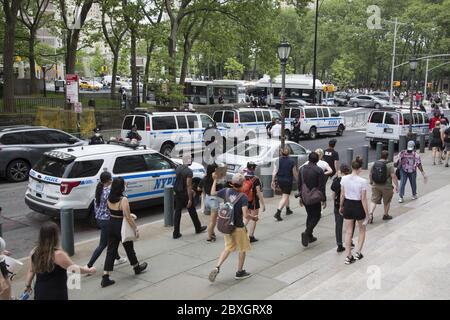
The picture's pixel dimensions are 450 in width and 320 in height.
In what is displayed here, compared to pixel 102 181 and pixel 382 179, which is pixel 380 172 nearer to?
pixel 382 179

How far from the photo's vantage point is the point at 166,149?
2000 centimetres

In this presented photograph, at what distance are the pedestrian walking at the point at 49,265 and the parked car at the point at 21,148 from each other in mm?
11491

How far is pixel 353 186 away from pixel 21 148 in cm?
1152

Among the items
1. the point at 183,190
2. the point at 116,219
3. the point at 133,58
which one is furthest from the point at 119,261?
the point at 133,58

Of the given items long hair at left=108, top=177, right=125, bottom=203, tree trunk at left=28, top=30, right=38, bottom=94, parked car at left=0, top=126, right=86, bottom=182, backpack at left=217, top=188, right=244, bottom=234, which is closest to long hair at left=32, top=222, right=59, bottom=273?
long hair at left=108, top=177, right=125, bottom=203

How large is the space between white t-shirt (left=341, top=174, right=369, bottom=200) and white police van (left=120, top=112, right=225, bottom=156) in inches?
477

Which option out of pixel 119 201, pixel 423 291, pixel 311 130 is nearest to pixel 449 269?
pixel 423 291

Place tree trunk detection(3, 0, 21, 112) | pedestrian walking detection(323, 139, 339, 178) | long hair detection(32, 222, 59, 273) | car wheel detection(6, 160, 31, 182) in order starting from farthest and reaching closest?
1. tree trunk detection(3, 0, 21, 112)
2. car wheel detection(6, 160, 31, 182)
3. pedestrian walking detection(323, 139, 339, 178)
4. long hair detection(32, 222, 59, 273)

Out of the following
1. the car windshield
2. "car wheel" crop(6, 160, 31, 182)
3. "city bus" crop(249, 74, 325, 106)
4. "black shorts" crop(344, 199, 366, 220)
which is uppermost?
"city bus" crop(249, 74, 325, 106)

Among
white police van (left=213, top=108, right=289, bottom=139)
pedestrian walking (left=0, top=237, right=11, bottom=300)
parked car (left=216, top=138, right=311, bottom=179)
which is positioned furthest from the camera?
white police van (left=213, top=108, right=289, bottom=139)

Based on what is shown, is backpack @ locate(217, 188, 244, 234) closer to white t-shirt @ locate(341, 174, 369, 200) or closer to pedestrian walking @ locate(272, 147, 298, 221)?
white t-shirt @ locate(341, 174, 369, 200)

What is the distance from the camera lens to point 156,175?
11484 millimetres

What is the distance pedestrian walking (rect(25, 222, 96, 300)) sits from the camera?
16.6 feet
